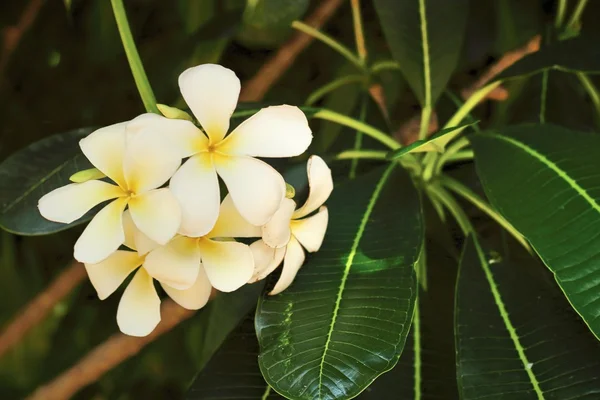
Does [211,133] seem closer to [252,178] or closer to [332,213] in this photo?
[252,178]

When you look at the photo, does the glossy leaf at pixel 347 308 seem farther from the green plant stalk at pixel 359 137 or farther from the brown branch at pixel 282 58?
the brown branch at pixel 282 58

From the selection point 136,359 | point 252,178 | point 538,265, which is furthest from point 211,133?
point 136,359

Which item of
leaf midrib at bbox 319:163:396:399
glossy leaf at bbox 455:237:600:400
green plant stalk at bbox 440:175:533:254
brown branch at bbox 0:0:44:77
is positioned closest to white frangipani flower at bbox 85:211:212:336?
leaf midrib at bbox 319:163:396:399

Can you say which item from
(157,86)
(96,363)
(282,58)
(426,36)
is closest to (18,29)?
(157,86)

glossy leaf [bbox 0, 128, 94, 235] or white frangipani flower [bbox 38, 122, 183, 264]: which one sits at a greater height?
glossy leaf [bbox 0, 128, 94, 235]

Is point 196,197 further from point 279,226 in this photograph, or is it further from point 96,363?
point 96,363

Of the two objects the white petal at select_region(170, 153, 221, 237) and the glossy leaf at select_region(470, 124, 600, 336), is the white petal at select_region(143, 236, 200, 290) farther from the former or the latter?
the glossy leaf at select_region(470, 124, 600, 336)

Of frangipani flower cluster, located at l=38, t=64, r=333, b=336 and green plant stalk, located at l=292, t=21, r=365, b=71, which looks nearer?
frangipani flower cluster, located at l=38, t=64, r=333, b=336
